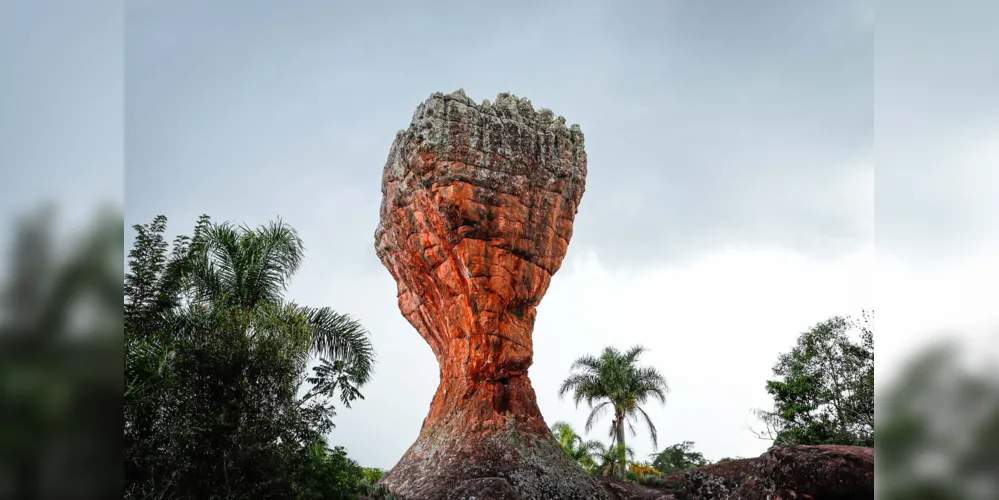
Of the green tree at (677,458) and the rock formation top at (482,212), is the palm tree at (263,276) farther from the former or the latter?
the green tree at (677,458)

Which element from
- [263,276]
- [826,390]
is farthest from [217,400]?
[826,390]

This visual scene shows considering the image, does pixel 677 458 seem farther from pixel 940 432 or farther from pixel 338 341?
pixel 940 432

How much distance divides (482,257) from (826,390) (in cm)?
1582

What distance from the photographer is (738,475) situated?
23.6 metres

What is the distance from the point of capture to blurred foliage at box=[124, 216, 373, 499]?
1161cm

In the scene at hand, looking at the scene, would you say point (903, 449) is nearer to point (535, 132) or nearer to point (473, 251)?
point (473, 251)

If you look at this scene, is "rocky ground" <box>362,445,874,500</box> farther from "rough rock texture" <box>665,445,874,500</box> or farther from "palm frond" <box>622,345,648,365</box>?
"palm frond" <box>622,345,648,365</box>

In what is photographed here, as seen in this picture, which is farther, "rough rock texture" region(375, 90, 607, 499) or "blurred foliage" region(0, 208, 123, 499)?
"rough rock texture" region(375, 90, 607, 499)

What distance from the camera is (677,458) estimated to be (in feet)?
130

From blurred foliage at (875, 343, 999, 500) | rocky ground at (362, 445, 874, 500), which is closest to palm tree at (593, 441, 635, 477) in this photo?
rocky ground at (362, 445, 874, 500)

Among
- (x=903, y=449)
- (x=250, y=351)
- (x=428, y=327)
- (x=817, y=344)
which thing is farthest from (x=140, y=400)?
(x=817, y=344)

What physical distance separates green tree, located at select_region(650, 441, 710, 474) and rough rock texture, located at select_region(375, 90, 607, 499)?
718 inches

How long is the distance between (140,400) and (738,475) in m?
19.5

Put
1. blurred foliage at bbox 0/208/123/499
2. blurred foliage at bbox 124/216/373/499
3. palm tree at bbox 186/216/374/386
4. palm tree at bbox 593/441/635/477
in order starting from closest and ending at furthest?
blurred foliage at bbox 0/208/123/499 → blurred foliage at bbox 124/216/373/499 → palm tree at bbox 186/216/374/386 → palm tree at bbox 593/441/635/477
